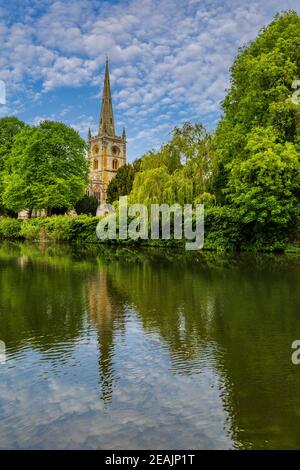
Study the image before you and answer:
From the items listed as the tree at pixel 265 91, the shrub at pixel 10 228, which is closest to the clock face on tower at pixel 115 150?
the shrub at pixel 10 228

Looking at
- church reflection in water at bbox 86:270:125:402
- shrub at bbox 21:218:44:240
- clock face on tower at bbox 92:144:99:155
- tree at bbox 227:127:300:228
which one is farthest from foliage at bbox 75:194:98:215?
church reflection in water at bbox 86:270:125:402

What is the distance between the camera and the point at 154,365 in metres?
6.07

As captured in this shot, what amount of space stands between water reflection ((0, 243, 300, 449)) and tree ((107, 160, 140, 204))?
51.4 m

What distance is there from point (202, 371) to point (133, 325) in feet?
8.69

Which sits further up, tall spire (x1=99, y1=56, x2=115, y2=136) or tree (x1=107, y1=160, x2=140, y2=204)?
tall spire (x1=99, y1=56, x2=115, y2=136)

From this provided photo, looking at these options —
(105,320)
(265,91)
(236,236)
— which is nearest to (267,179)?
(265,91)

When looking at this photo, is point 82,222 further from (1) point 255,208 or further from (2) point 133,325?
(2) point 133,325

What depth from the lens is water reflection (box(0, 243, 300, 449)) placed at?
4.24m

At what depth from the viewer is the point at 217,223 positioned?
91.1 ft

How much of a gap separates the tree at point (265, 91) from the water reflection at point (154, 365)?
47.1 feet

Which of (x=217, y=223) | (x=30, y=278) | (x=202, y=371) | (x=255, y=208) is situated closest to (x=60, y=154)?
(x=217, y=223)

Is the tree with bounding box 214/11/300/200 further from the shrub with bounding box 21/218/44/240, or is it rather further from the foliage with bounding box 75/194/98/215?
the foliage with bounding box 75/194/98/215

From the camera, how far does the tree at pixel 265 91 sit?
23797mm

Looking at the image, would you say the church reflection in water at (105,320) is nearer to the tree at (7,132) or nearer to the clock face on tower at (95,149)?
the tree at (7,132)
